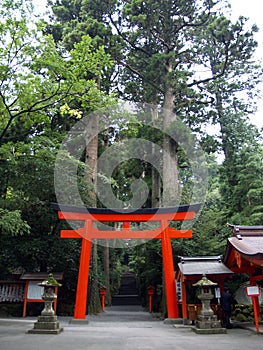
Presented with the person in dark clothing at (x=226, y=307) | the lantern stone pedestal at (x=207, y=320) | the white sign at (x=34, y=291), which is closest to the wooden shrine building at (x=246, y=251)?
the person in dark clothing at (x=226, y=307)

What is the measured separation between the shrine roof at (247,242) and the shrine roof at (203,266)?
42 centimetres

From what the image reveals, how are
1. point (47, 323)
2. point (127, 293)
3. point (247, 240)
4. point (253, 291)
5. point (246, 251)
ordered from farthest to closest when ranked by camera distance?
point (127, 293), point (247, 240), point (47, 323), point (253, 291), point (246, 251)

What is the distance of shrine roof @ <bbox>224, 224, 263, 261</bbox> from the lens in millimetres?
7129

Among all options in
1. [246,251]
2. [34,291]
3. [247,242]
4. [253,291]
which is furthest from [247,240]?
[34,291]

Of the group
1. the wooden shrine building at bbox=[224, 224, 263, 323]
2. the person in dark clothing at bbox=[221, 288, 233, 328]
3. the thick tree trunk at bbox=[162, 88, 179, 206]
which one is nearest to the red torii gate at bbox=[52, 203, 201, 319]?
the person in dark clothing at bbox=[221, 288, 233, 328]

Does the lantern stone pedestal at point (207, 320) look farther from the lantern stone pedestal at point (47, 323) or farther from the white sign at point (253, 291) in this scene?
the lantern stone pedestal at point (47, 323)

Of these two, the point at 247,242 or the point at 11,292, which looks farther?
the point at 11,292

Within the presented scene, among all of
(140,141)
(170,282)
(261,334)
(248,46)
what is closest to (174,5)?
(248,46)

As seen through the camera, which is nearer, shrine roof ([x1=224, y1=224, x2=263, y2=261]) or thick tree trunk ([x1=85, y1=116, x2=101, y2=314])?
shrine roof ([x1=224, y1=224, x2=263, y2=261])

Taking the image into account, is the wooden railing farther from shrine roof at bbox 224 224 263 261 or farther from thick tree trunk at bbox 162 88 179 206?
shrine roof at bbox 224 224 263 261

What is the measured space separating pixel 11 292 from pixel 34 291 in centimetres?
126

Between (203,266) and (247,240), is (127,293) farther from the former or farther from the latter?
(247,240)

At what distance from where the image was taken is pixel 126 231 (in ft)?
35.8

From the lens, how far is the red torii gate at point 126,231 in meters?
10.4
